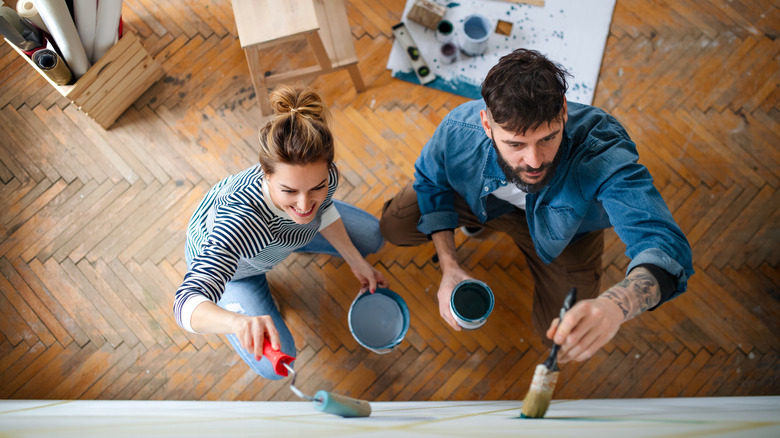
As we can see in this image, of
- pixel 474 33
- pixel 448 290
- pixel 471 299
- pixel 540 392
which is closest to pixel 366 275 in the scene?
pixel 448 290

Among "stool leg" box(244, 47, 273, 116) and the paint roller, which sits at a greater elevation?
the paint roller

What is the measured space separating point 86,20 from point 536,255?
81.4 inches

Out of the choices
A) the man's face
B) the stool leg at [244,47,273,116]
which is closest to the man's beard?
the man's face

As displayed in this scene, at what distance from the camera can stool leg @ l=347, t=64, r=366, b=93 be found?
7.55ft

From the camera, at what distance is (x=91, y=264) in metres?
2.25

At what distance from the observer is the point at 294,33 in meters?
1.91

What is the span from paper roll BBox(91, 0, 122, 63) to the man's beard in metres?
1.71

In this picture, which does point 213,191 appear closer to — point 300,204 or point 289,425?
point 300,204

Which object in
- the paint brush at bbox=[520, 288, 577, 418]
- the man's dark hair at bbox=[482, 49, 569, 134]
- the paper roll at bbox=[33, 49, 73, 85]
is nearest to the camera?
the paint brush at bbox=[520, 288, 577, 418]

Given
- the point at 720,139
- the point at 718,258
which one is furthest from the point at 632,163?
the point at 720,139

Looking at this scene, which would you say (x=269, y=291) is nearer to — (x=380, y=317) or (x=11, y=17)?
(x=380, y=317)

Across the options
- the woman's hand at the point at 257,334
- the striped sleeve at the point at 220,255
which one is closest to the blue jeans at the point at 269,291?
the striped sleeve at the point at 220,255

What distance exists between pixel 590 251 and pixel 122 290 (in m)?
2.02

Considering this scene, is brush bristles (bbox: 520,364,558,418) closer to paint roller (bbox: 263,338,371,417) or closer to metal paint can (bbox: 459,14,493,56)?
paint roller (bbox: 263,338,371,417)
